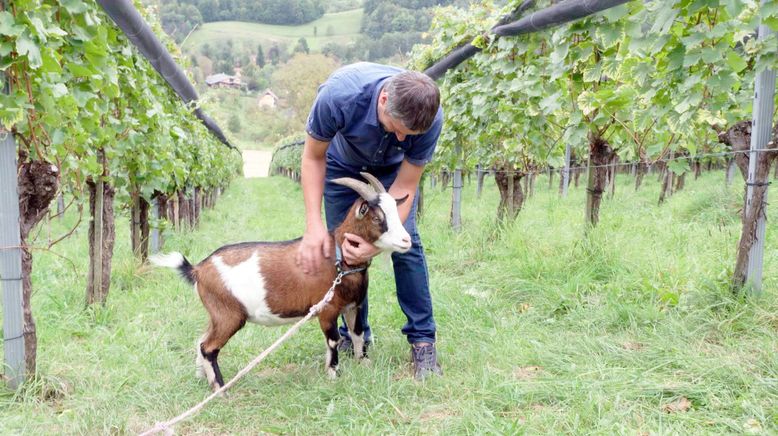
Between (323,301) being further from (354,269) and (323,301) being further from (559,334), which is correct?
(559,334)

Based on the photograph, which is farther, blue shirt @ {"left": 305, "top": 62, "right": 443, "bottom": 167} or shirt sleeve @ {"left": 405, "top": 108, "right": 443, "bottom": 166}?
shirt sleeve @ {"left": 405, "top": 108, "right": 443, "bottom": 166}

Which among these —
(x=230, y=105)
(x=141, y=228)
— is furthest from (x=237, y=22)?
(x=141, y=228)

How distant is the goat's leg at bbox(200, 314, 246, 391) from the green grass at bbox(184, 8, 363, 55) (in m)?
118

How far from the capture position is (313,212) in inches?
124

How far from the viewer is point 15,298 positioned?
2.97 metres

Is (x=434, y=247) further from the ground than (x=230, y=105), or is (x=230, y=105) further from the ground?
(x=230, y=105)

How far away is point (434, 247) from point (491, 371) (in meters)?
3.96

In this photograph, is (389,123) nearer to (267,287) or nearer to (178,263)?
(267,287)

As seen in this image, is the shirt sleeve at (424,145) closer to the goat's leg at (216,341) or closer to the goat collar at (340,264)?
the goat collar at (340,264)

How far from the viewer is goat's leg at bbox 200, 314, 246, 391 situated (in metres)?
3.19

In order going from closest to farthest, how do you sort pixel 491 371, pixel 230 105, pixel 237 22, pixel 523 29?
pixel 491 371
pixel 523 29
pixel 230 105
pixel 237 22

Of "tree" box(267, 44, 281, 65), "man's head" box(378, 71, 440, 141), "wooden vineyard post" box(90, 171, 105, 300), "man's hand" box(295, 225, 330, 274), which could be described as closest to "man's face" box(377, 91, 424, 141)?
"man's head" box(378, 71, 440, 141)

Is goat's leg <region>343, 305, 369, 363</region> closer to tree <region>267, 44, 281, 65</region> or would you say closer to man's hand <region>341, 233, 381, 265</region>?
man's hand <region>341, 233, 381, 265</region>

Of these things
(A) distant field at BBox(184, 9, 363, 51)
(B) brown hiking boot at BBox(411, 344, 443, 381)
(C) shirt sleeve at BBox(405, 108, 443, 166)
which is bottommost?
(B) brown hiking boot at BBox(411, 344, 443, 381)
